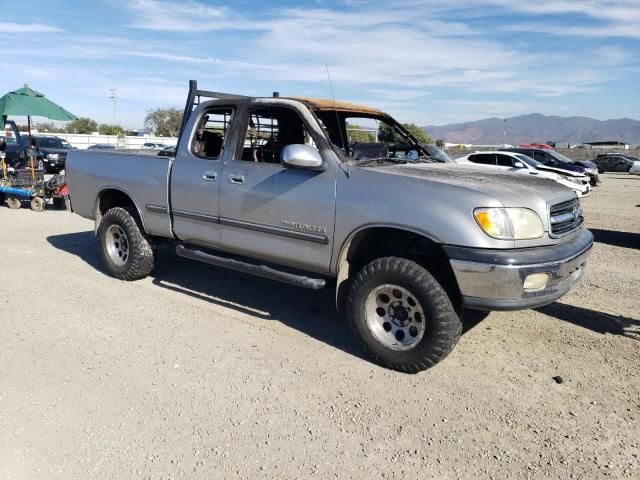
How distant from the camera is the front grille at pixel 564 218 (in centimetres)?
382

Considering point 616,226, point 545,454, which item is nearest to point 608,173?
point 616,226

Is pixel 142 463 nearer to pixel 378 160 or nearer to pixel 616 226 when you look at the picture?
pixel 378 160

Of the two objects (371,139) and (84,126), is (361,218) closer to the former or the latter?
(371,139)

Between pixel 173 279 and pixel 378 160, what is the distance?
307cm

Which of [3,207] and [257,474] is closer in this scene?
[257,474]

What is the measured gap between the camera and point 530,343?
14.8ft

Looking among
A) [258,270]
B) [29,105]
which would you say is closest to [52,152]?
[29,105]

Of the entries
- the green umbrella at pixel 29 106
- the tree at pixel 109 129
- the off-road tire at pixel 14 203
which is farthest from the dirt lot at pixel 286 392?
the tree at pixel 109 129

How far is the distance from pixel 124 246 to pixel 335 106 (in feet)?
9.94

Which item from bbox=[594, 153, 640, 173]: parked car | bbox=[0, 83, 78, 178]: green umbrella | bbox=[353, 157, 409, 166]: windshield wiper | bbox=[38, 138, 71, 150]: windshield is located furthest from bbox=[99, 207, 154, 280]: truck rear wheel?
bbox=[594, 153, 640, 173]: parked car

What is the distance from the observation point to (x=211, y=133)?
5.45 meters

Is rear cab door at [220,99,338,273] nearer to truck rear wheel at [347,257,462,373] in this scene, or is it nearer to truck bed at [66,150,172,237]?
truck rear wheel at [347,257,462,373]

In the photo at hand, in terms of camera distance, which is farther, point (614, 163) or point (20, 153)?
point (614, 163)

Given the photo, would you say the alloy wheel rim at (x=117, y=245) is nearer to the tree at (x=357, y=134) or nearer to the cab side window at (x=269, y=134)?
the cab side window at (x=269, y=134)
